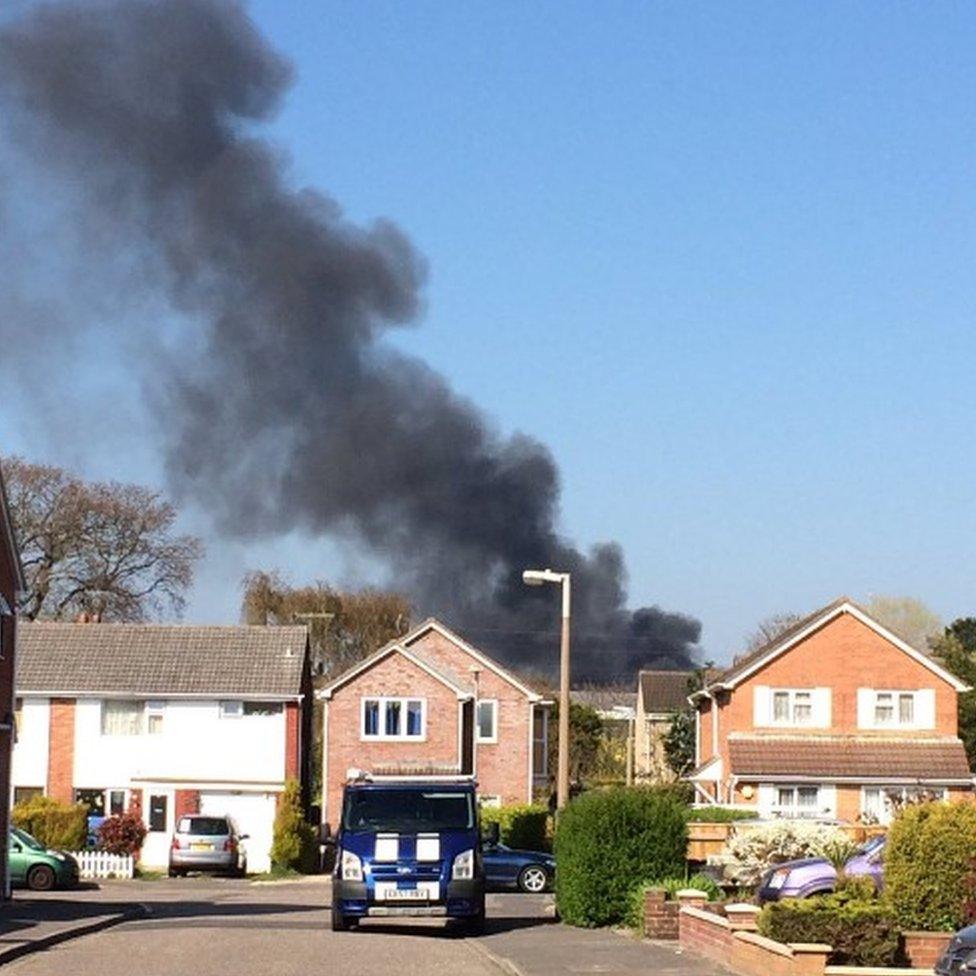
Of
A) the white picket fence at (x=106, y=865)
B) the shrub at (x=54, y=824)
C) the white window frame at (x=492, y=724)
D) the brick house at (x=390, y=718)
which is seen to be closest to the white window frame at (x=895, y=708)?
the brick house at (x=390, y=718)

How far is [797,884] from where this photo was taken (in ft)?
92.0

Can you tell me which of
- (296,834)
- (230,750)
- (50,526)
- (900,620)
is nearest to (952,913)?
(296,834)

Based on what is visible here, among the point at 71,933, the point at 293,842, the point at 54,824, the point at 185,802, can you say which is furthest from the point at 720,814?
the point at 185,802

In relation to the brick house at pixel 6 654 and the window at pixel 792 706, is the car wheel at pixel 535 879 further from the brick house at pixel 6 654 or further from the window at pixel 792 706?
the window at pixel 792 706

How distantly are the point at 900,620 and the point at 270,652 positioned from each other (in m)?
66.1

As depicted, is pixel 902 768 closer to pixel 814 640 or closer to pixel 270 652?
pixel 814 640

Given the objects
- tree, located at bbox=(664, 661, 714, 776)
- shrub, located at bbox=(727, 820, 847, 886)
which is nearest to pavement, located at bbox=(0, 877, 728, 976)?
shrub, located at bbox=(727, 820, 847, 886)

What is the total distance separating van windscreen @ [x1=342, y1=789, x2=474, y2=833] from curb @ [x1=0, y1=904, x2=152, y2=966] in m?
4.16

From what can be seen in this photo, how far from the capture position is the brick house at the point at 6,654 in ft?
128

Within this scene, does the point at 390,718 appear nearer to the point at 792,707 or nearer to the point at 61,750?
the point at 61,750

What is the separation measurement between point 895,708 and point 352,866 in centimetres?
3641

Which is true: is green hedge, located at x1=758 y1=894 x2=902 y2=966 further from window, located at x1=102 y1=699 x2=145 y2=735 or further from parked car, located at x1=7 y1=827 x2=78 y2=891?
window, located at x1=102 y1=699 x2=145 y2=735

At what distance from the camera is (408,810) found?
3203 centimetres

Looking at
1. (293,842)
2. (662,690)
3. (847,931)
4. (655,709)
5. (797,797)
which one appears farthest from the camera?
(662,690)
